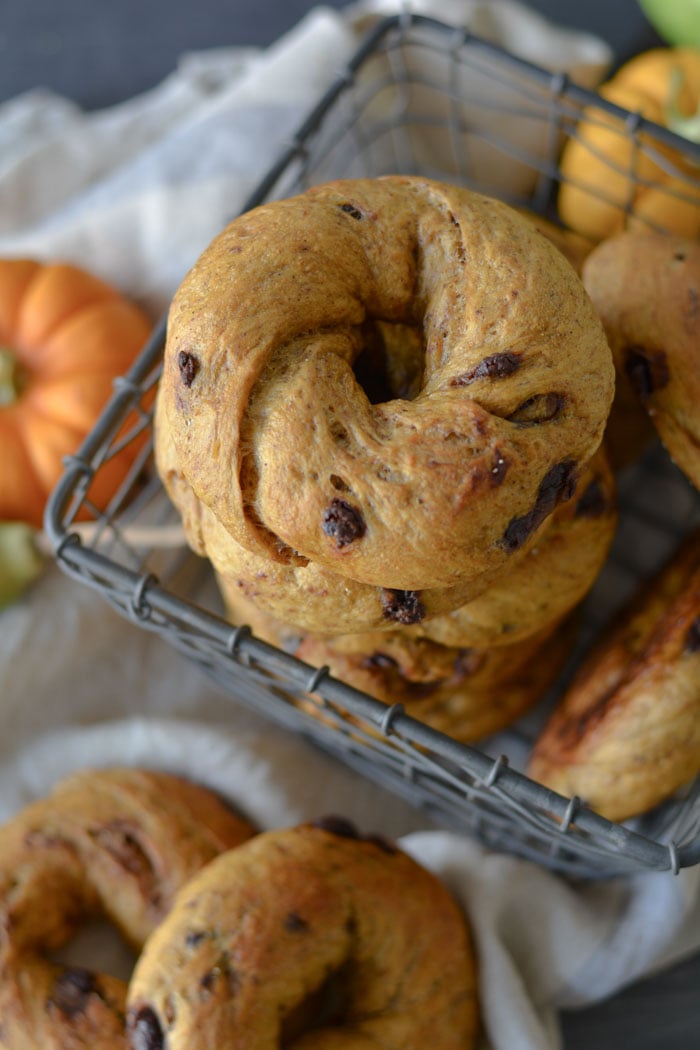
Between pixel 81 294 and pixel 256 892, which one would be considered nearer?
pixel 256 892

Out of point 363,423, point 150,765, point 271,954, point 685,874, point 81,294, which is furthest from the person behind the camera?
point 81,294

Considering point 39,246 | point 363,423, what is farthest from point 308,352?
point 39,246

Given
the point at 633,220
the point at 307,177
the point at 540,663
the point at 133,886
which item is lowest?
the point at 133,886

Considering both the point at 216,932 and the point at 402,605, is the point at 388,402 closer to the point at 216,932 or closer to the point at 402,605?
the point at 402,605

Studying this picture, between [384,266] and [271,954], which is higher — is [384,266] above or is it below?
above

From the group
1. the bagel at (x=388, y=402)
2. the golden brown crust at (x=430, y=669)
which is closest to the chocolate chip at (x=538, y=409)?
the bagel at (x=388, y=402)

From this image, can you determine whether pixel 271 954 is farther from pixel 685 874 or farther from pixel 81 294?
pixel 81 294

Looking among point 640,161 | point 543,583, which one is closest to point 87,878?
point 543,583

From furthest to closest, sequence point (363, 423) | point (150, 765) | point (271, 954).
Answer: point (150, 765), point (271, 954), point (363, 423)
